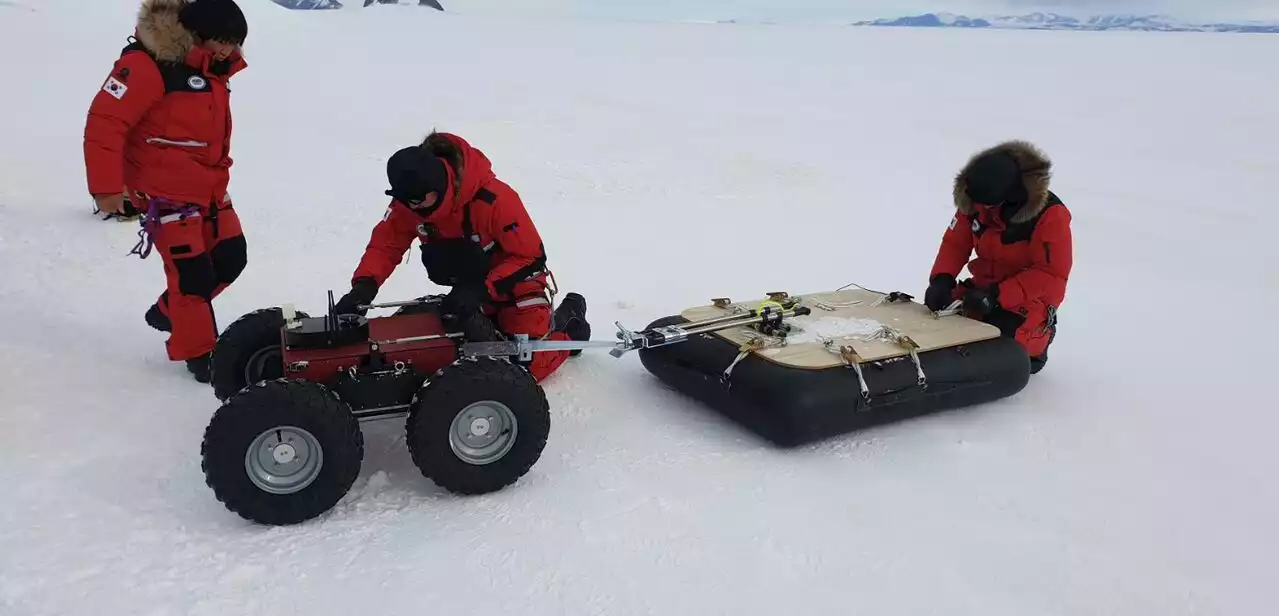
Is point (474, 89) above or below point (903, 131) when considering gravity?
above

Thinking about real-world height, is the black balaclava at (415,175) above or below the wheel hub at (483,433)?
above

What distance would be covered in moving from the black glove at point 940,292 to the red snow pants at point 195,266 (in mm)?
3001

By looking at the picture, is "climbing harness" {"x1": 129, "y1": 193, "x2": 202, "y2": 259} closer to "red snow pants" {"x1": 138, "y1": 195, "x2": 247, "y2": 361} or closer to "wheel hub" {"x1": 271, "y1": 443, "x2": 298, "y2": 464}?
"red snow pants" {"x1": 138, "y1": 195, "x2": 247, "y2": 361}

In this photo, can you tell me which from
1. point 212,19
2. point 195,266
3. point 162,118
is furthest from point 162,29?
point 195,266

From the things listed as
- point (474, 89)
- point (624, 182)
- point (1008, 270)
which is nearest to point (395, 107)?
point (474, 89)

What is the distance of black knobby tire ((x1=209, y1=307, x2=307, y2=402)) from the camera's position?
296cm

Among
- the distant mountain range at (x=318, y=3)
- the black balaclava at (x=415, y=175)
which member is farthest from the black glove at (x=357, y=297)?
the distant mountain range at (x=318, y=3)

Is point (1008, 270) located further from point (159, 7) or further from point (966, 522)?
point (159, 7)

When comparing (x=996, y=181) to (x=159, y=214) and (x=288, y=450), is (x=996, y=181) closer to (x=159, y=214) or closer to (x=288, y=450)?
(x=288, y=450)

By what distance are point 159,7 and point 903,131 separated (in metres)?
9.61

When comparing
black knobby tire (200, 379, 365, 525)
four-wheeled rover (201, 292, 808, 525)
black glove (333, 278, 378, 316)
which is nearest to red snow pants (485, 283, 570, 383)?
four-wheeled rover (201, 292, 808, 525)

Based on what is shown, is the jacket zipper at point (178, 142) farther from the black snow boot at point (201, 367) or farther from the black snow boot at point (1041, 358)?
the black snow boot at point (1041, 358)

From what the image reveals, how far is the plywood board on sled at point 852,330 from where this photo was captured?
10.5 ft

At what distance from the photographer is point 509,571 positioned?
232cm
